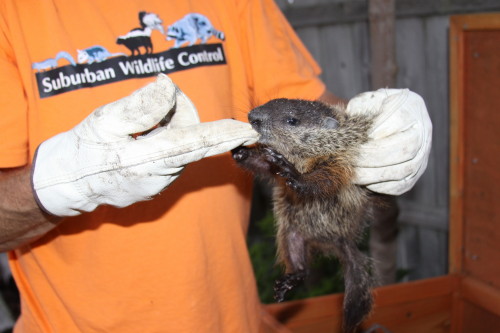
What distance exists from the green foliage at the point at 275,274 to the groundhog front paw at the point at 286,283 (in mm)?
2140

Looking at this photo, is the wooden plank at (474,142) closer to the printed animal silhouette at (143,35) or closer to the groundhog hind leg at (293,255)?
the groundhog hind leg at (293,255)

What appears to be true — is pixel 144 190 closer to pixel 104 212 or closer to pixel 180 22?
pixel 104 212

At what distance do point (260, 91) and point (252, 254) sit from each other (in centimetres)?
306

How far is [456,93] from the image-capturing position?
296cm

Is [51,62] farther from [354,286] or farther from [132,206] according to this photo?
[354,286]

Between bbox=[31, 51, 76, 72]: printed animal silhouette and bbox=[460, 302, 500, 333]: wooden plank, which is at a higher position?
bbox=[31, 51, 76, 72]: printed animal silhouette

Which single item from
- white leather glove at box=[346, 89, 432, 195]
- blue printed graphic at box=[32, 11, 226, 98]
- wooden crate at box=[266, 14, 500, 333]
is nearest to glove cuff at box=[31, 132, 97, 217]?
blue printed graphic at box=[32, 11, 226, 98]

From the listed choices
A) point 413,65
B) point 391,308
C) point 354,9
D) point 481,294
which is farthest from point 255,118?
point 354,9

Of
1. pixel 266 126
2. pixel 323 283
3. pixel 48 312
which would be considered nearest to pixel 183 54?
pixel 266 126

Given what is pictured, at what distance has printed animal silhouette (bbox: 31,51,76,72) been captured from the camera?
1.99 metres

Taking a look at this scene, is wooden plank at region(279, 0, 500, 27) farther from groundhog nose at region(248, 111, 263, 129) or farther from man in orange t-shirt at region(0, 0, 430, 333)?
groundhog nose at region(248, 111, 263, 129)

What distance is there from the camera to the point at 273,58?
2.52 metres

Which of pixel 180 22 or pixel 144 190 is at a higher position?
pixel 180 22

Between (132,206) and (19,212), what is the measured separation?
45cm
